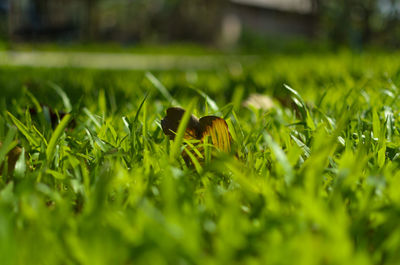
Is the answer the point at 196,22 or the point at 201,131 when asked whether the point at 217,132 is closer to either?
the point at 201,131

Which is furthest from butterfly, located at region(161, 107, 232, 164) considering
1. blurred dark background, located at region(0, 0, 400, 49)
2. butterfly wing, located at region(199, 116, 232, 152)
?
blurred dark background, located at region(0, 0, 400, 49)

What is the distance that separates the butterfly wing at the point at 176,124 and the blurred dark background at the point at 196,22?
15.2 m

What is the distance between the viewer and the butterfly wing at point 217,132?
1020 millimetres

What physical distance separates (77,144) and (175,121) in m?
0.24

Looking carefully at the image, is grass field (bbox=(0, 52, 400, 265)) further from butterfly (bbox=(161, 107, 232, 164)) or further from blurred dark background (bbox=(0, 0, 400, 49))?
blurred dark background (bbox=(0, 0, 400, 49))

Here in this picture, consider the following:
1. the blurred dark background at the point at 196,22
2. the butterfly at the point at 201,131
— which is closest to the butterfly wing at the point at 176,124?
the butterfly at the point at 201,131

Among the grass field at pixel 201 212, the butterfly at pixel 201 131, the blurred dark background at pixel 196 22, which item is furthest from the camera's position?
the blurred dark background at pixel 196 22

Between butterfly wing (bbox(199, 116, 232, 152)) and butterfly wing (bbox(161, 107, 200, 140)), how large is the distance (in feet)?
0.06

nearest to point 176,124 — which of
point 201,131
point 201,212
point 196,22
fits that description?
point 201,131

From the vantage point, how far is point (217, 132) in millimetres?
1030

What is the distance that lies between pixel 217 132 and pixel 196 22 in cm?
2155

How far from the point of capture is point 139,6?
93.4ft

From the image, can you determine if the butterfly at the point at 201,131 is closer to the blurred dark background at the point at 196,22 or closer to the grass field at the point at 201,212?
the grass field at the point at 201,212

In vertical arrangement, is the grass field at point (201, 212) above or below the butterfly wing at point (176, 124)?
above
